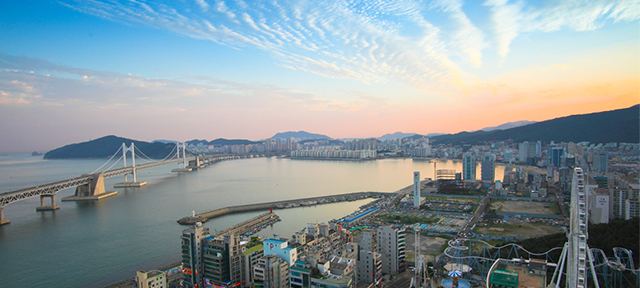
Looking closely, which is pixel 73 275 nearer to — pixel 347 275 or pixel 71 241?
pixel 71 241

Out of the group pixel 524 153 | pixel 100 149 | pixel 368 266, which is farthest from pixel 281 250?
pixel 100 149

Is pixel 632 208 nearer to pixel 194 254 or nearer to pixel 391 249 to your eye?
pixel 391 249

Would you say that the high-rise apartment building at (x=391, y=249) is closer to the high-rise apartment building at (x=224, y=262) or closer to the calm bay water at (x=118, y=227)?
the high-rise apartment building at (x=224, y=262)

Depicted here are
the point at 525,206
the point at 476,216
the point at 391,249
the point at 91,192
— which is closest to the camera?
the point at 391,249

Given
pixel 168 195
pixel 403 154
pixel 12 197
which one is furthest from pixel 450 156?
pixel 12 197

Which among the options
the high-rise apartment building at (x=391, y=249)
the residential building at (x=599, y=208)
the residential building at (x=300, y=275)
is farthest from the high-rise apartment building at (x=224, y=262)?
the residential building at (x=599, y=208)
